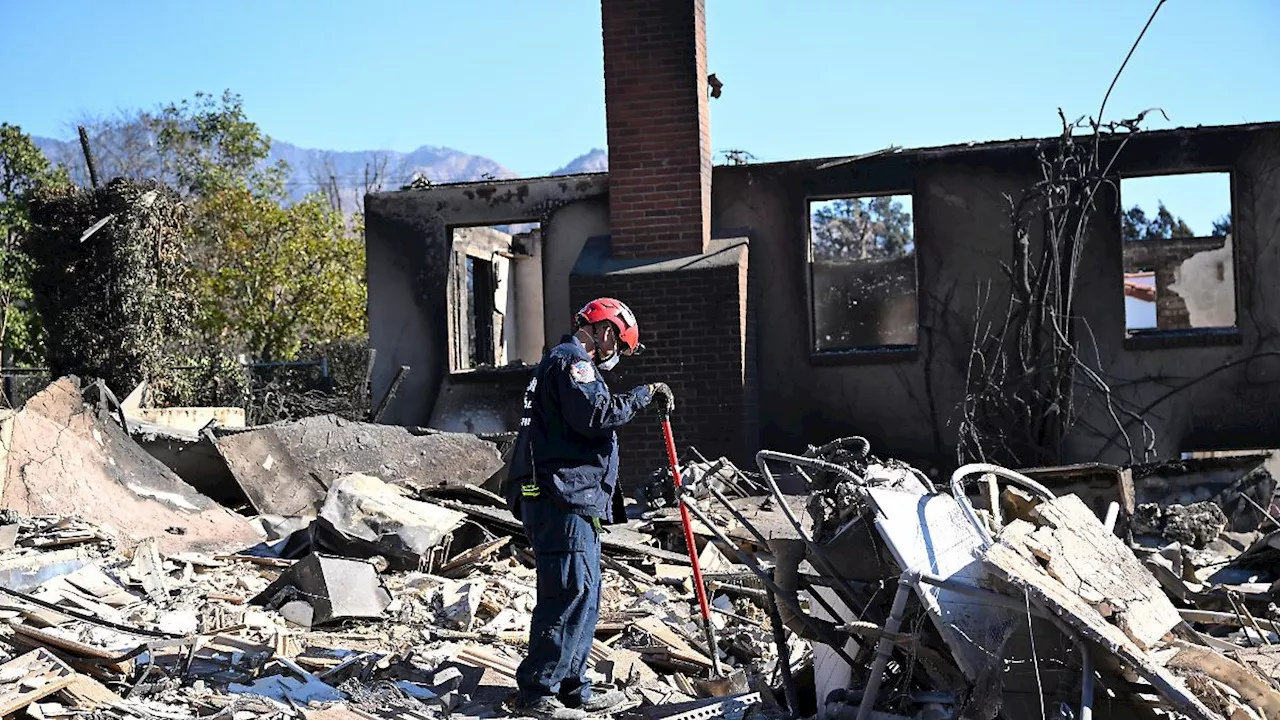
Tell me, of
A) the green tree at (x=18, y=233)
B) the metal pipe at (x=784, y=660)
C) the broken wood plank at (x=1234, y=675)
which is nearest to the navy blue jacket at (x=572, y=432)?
the metal pipe at (x=784, y=660)

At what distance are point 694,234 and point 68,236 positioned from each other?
896 cm

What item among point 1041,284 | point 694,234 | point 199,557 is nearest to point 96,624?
point 199,557

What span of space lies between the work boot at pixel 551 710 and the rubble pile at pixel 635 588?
0.23 m

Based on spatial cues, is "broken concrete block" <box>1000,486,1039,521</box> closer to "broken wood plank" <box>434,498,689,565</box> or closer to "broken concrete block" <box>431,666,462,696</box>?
"broken concrete block" <box>431,666,462,696</box>

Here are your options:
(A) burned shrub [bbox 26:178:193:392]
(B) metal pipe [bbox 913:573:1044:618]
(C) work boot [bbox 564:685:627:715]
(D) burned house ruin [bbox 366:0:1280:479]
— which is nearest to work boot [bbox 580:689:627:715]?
(C) work boot [bbox 564:685:627:715]

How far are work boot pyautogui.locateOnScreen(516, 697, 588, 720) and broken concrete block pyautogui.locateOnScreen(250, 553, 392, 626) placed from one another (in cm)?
190

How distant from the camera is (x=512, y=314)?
68.1 feet

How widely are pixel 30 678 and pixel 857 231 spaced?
4132 centimetres

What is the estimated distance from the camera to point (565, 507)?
18.9 ft

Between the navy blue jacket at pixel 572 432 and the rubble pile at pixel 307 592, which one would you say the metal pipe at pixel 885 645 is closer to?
the rubble pile at pixel 307 592

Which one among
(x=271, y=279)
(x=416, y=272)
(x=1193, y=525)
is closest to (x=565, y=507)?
(x=1193, y=525)

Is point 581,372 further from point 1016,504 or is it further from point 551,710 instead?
point 1016,504

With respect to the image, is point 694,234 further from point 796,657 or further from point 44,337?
point 44,337

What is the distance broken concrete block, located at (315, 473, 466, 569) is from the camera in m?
8.54
